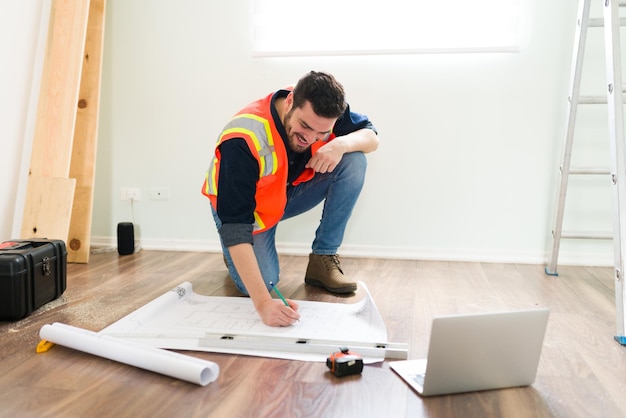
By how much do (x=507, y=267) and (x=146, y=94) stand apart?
2.09 meters

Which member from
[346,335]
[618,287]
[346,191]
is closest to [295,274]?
[346,191]

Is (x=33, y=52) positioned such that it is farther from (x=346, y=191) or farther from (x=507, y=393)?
(x=507, y=393)

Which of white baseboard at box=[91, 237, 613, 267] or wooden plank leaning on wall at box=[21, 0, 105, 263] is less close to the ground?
wooden plank leaning on wall at box=[21, 0, 105, 263]

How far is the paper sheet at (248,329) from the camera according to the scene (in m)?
1.52

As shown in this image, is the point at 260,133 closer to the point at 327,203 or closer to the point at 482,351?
the point at 327,203

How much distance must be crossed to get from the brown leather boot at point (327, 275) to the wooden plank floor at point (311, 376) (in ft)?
0.15

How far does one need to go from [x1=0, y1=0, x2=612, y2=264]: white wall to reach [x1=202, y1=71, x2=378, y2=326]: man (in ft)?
2.33

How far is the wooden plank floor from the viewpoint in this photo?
1.22 metres

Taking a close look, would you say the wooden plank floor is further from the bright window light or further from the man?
the bright window light

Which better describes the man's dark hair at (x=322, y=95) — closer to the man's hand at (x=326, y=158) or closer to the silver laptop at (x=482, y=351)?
the man's hand at (x=326, y=158)

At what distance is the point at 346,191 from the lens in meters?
2.22

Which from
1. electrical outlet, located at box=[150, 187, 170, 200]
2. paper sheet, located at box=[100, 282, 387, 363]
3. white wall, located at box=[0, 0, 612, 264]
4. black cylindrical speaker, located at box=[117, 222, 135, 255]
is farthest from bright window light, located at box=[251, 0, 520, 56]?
paper sheet, located at box=[100, 282, 387, 363]

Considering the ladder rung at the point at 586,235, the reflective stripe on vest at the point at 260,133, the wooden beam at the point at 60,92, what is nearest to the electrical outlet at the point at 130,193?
the wooden beam at the point at 60,92

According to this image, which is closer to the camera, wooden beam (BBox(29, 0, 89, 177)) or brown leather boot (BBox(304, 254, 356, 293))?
brown leather boot (BBox(304, 254, 356, 293))
